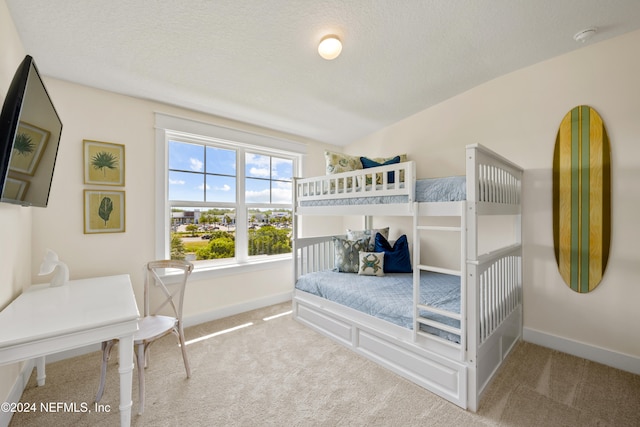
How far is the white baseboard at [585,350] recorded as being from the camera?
2043 mm

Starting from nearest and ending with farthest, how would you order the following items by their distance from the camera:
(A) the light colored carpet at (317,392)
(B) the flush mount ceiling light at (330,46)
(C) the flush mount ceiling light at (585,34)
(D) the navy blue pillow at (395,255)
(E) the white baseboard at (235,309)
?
(A) the light colored carpet at (317,392) → (B) the flush mount ceiling light at (330,46) → (C) the flush mount ceiling light at (585,34) → (E) the white baseboard at (235,309) → (D) the navy blue pillow at (395,255)

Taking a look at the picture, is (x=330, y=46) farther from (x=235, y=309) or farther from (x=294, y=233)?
(x=235, y=309)

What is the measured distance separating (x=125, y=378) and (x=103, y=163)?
1.92 m

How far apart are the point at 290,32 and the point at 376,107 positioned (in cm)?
146

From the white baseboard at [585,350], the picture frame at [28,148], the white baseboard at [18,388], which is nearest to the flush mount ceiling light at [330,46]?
the picture frame at [28,148]

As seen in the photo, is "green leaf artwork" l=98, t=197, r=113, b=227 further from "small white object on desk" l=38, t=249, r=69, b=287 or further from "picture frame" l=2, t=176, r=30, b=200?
"picture frame" l=2, t=176, r=30, b=200

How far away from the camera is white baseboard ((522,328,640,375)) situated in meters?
2.04

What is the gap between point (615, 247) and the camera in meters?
2.12

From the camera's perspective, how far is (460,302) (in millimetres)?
1894

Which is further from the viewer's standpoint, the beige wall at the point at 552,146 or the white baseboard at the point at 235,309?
the white baseboard at the point at 235,309

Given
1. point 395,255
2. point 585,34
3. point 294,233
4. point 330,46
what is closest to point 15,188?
point 330,46

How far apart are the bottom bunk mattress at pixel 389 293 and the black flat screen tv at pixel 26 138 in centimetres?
217

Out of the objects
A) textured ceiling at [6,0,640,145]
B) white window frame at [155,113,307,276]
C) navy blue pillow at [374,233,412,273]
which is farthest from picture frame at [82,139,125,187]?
navy blue pillow at [374,233,412,273]

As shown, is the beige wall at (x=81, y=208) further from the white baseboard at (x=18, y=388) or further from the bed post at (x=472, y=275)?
the bed post at (x=472, y=275)
